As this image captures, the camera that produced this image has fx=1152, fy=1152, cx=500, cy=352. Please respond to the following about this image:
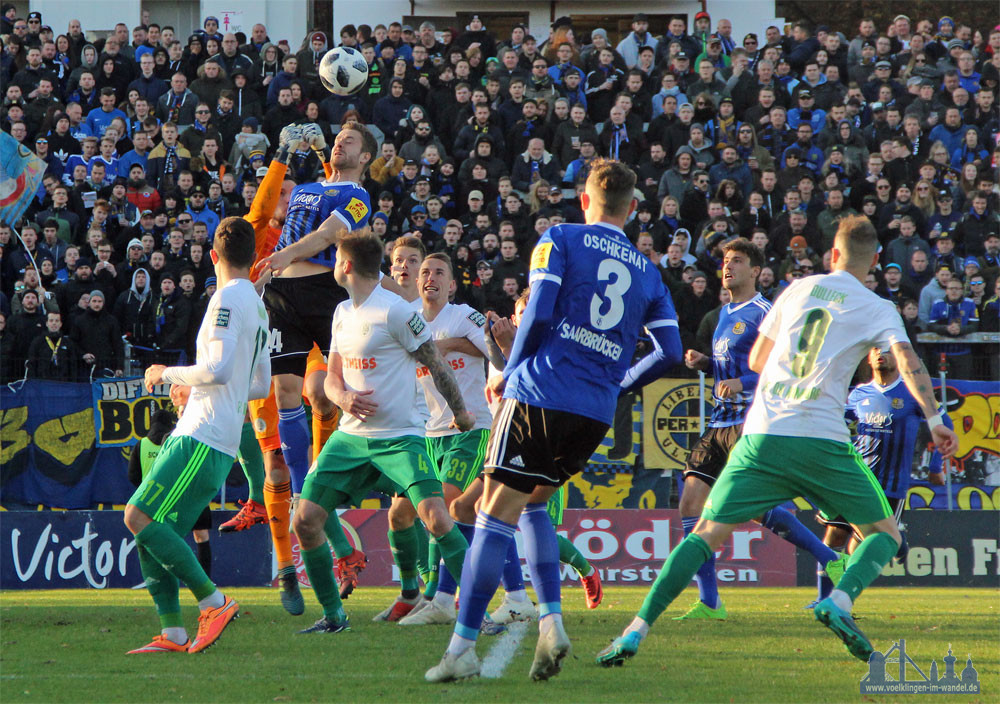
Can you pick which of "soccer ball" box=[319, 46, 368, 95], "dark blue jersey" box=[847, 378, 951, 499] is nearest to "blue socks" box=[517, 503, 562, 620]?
"dark blue jersey" box=[847, 378, 951, 499]

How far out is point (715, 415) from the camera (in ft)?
27.8

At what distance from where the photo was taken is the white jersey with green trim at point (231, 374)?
664cm

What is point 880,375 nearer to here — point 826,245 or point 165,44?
point 826,245

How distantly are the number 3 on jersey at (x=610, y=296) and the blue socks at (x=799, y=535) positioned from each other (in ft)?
10.9

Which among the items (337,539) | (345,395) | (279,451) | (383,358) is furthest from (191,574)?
(279,451)

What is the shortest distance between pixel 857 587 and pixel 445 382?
2523 millimetres

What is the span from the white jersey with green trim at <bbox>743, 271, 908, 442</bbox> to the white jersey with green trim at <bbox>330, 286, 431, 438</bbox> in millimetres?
2150

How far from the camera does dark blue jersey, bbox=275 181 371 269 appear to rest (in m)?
8.33

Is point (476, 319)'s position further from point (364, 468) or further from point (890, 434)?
point (890, 434)

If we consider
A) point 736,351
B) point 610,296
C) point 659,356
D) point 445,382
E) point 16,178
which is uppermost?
point 16,178

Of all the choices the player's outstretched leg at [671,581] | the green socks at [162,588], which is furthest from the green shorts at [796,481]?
the green socks at [162,588]

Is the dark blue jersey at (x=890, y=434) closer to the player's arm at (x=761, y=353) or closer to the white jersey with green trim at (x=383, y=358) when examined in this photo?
the player's arm at (x=761, y=353)

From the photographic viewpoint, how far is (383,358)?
7.01 meters

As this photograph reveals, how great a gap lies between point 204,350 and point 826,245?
11479 millimetres
